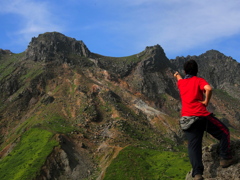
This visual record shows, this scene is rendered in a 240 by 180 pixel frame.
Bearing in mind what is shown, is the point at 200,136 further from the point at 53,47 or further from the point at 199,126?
the point at 53,47

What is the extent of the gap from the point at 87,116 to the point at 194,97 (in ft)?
206

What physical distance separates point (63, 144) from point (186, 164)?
91.7 feet

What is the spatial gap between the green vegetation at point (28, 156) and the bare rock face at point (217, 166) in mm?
40705

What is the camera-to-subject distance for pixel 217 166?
10.1m

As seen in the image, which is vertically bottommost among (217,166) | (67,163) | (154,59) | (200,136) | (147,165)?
(147,165)

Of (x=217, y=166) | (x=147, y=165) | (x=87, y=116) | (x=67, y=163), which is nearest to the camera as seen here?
(x=217, y=166)

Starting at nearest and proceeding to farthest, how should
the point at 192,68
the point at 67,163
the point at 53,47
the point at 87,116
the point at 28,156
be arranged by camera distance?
the point at 192,68 → the point at 67,163 → the point at 28,156 → the point at 87,116 → the point at 53,47

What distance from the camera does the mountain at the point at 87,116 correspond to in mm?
49125

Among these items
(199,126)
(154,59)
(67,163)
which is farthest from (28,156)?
(154,59)

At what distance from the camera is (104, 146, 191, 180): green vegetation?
4206cm

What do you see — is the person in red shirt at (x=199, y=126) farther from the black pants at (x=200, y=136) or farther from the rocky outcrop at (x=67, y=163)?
the rocky outcrop at (x=67, y=163)

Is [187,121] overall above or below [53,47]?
below

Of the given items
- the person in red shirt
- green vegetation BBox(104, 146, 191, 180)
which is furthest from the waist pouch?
green vegetation BBox(104, 146, 191, 180)

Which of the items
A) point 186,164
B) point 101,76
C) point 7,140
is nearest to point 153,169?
point 186,164
